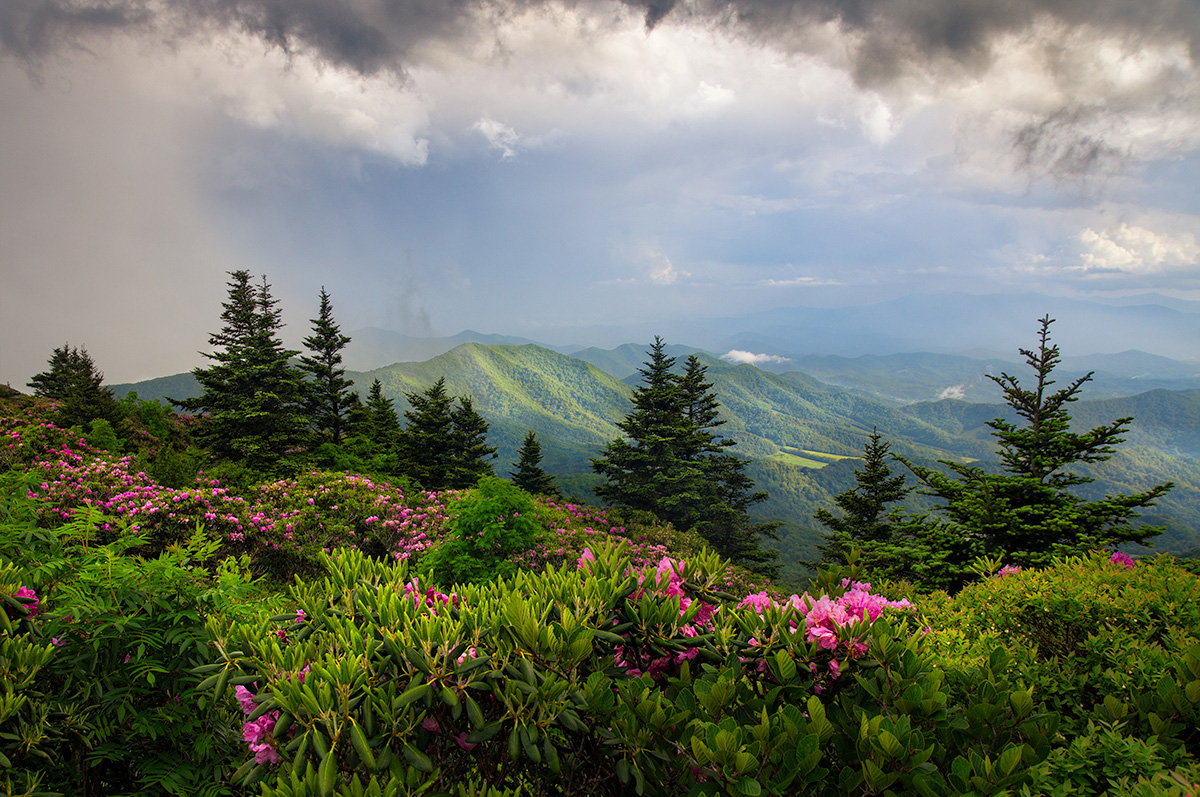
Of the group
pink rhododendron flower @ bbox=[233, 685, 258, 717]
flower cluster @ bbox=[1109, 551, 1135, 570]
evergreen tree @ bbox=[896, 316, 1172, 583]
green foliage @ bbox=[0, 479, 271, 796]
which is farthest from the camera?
evergreen tree @ bbox=[896, 316, 1172, 583]

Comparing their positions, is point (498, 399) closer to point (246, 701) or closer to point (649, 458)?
point (649, 458)

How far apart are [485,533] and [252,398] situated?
14594mm

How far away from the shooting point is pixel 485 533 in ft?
31.0

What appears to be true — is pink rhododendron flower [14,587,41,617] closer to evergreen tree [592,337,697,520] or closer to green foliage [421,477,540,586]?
green foliage [421,477,540,586]

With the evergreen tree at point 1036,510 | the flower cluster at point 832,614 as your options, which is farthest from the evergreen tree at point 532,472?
the flower cluster at point 832,614

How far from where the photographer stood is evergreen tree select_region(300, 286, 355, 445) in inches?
908

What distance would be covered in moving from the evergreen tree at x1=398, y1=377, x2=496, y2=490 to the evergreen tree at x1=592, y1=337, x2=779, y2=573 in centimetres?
612

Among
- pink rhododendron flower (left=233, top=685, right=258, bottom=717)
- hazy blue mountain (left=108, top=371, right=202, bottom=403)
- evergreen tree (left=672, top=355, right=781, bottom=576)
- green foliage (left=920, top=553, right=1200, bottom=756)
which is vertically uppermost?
hazy blue mountain (left=108, top=371, right=202, bottom=403)

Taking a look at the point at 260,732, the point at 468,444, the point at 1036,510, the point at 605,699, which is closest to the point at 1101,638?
the point at 605,699

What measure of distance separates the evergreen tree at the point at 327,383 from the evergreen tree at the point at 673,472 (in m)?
12.7

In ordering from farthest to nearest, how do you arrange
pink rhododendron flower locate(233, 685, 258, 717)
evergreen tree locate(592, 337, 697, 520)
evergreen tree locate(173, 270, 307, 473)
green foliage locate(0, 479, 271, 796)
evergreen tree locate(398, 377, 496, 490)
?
1. evergreen tree locate(592, 337, 697, 520)
2. evergreen tree locate(398, 377, 496, 490)
3. evergreen tree locate(173, 270, 307, 473)
4. green foliage locate(0, 479, 271, 796)
5. pink rhododendron flower locate(233, 685, 258, 717)

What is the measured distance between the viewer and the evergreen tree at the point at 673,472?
2455 centimetres

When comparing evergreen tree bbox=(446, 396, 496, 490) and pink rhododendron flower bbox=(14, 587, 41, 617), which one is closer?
pink rhododendron flower bbox=(14, 587, 41, 617)

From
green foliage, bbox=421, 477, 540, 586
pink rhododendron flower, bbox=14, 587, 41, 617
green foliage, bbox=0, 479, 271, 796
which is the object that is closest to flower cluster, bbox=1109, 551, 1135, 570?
green foliage, bbox=0, 479, 271, 796
